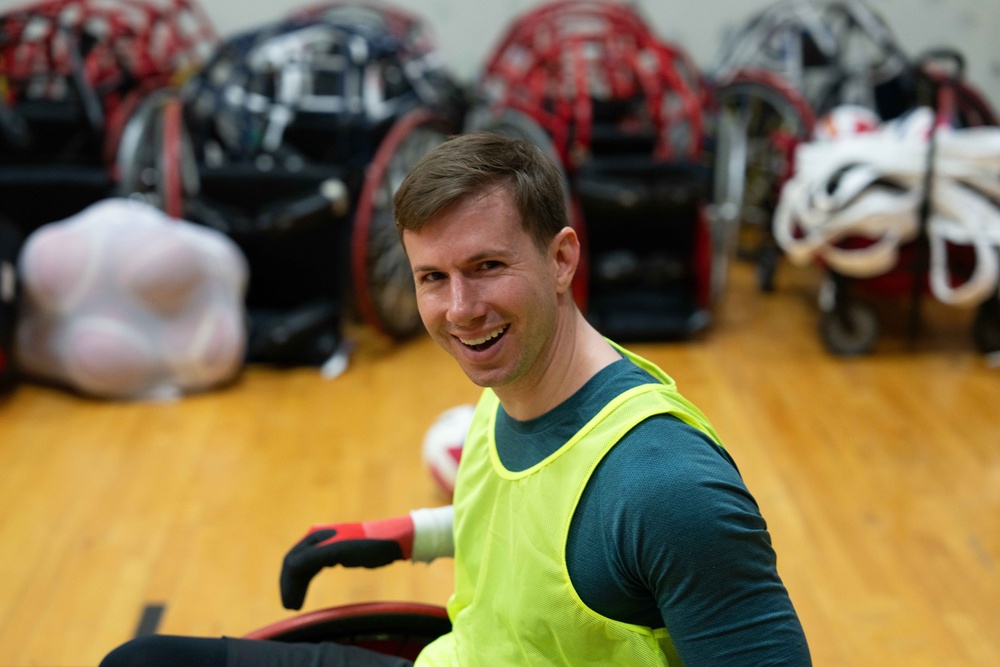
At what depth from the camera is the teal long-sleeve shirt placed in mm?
889

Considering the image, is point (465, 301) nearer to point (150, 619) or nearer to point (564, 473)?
point (564, 473)

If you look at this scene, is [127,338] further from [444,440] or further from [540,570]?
[540,570]

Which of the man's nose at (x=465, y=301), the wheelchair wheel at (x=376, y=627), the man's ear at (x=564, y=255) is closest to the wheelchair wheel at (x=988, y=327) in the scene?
the wheelchair wheel at (x=376, y=627)

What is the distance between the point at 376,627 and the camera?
4.62ft

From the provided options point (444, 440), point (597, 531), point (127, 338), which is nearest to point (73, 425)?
point (127, 338)

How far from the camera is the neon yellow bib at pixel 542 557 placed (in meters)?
1.00

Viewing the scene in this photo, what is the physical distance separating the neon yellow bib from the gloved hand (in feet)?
0.60

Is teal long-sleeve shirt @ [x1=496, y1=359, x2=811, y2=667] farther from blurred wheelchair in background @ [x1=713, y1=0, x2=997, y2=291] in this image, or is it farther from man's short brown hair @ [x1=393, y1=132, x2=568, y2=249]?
blurred wheelchair in background @ [x1=713, y1=0, x2=997, y2=291]

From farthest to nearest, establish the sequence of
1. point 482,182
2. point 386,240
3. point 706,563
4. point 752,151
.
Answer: point 752,151 → point 386,240 → point 482,182 → point 706,563

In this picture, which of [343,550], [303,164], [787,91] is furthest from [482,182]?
[787,91]

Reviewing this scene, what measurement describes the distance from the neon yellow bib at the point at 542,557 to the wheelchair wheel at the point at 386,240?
6.10 feet

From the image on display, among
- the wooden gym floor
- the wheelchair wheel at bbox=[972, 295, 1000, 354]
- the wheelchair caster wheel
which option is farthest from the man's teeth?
the wheelchair wheel at bbox=[972, 295, 1000, 354]

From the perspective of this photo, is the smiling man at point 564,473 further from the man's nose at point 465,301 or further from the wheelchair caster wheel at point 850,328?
the wheelchair caster wheel at point 850,328

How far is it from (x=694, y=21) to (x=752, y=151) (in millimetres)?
849
